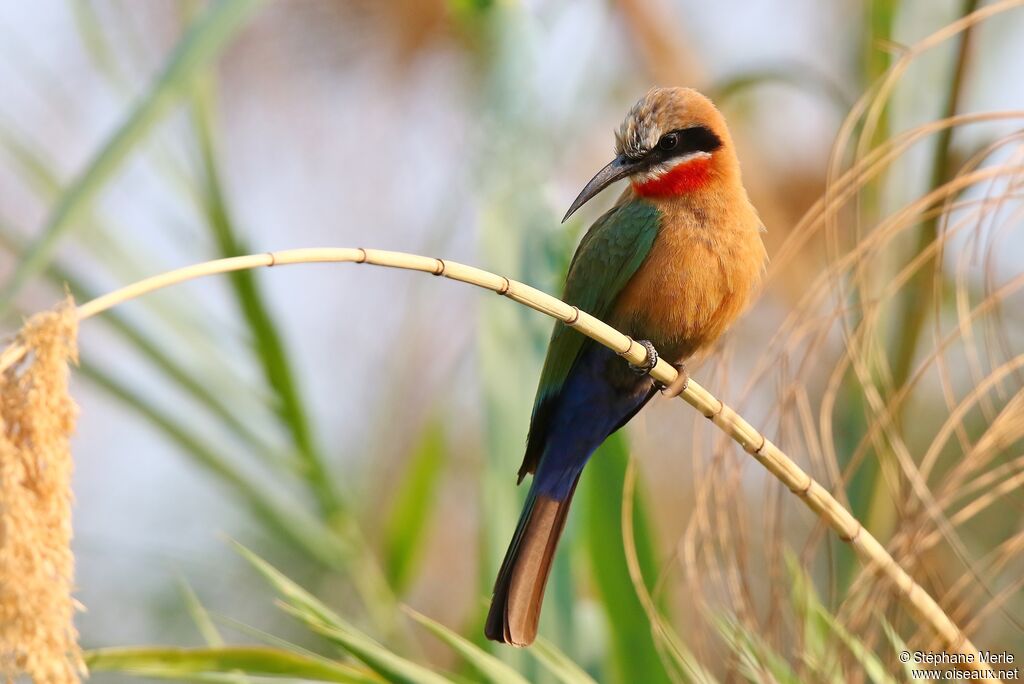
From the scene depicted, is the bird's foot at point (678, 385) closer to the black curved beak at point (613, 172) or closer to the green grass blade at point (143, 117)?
the black curved beak at point (613, 172)

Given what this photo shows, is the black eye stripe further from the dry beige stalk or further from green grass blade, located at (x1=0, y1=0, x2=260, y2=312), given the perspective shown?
the dry beige stalk

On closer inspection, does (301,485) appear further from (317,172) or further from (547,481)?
(317,172)

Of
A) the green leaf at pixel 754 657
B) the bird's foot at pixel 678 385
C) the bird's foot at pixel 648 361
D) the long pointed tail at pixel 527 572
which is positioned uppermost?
the bird's foot at pixel 648 361

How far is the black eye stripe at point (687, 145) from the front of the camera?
255 cm

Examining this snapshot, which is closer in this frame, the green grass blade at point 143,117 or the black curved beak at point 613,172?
the green grass blade at point 143,117

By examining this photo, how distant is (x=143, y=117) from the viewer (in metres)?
2.24

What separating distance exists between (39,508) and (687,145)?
178cm

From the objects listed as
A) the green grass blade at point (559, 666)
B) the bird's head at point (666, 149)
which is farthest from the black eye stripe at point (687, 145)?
the green grass blade at point (559, 666)

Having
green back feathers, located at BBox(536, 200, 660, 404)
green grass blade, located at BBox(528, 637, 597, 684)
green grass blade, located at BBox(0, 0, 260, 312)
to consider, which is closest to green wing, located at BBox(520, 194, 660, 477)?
green back feathers, located at BBox(536, 200, 660, 404)

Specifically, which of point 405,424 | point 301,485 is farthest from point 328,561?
point 405,424

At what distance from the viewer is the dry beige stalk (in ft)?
3.48

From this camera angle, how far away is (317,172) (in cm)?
546

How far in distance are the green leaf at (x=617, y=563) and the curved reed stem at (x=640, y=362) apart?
57 cm

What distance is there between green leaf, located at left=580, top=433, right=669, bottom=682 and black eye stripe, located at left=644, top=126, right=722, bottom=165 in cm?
62
